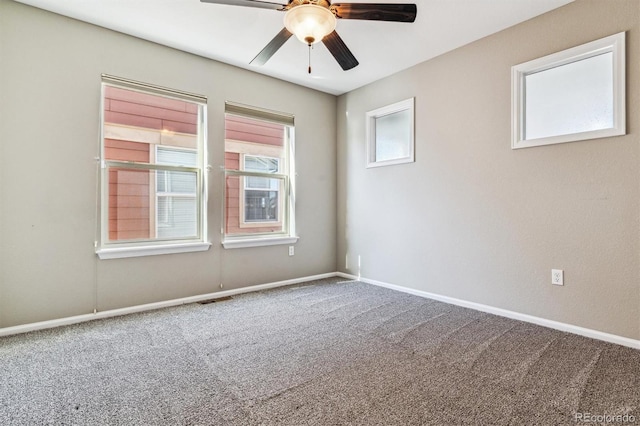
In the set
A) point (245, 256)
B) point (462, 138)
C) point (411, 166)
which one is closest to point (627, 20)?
point (462, 138)

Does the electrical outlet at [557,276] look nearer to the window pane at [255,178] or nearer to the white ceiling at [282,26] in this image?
the white ceiling at [282,26]

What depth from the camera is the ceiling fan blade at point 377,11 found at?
198cm

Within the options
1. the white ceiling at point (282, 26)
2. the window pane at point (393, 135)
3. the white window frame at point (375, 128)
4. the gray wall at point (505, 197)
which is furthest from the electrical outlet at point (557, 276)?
the white ceiling at point (282, 26)

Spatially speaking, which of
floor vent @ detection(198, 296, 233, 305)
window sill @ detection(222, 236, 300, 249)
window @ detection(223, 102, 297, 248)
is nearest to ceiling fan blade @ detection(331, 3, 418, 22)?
window @ detection(223, 102, 297, 248)

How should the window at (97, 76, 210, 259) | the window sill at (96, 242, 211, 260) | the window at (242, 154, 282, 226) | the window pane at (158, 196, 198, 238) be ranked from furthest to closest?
1. the window at (242, 154, 282, 226)
2. the window pane at (158, 196, 198, 238)
3. the window at (97, 76, 210, 259)
4. the window sill at (96, 242, 211, 260)

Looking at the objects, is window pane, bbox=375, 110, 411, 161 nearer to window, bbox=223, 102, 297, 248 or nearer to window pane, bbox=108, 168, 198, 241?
window, bbox=223, 102, 297, 248

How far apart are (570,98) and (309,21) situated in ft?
7.45

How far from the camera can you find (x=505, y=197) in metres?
3.01

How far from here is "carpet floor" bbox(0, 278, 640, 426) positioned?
62.7 inches

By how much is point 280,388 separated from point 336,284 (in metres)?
2.47

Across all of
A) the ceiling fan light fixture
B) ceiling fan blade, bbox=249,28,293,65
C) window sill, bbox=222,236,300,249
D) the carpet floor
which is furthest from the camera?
window sill, bbox=222,236,300,249

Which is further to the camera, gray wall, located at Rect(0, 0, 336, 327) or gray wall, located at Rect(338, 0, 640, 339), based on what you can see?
gray wall, located at Rect(0, 0, 336, 327)

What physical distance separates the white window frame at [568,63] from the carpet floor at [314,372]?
1.59 metres

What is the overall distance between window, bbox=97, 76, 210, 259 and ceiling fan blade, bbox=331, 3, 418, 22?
2.10m
